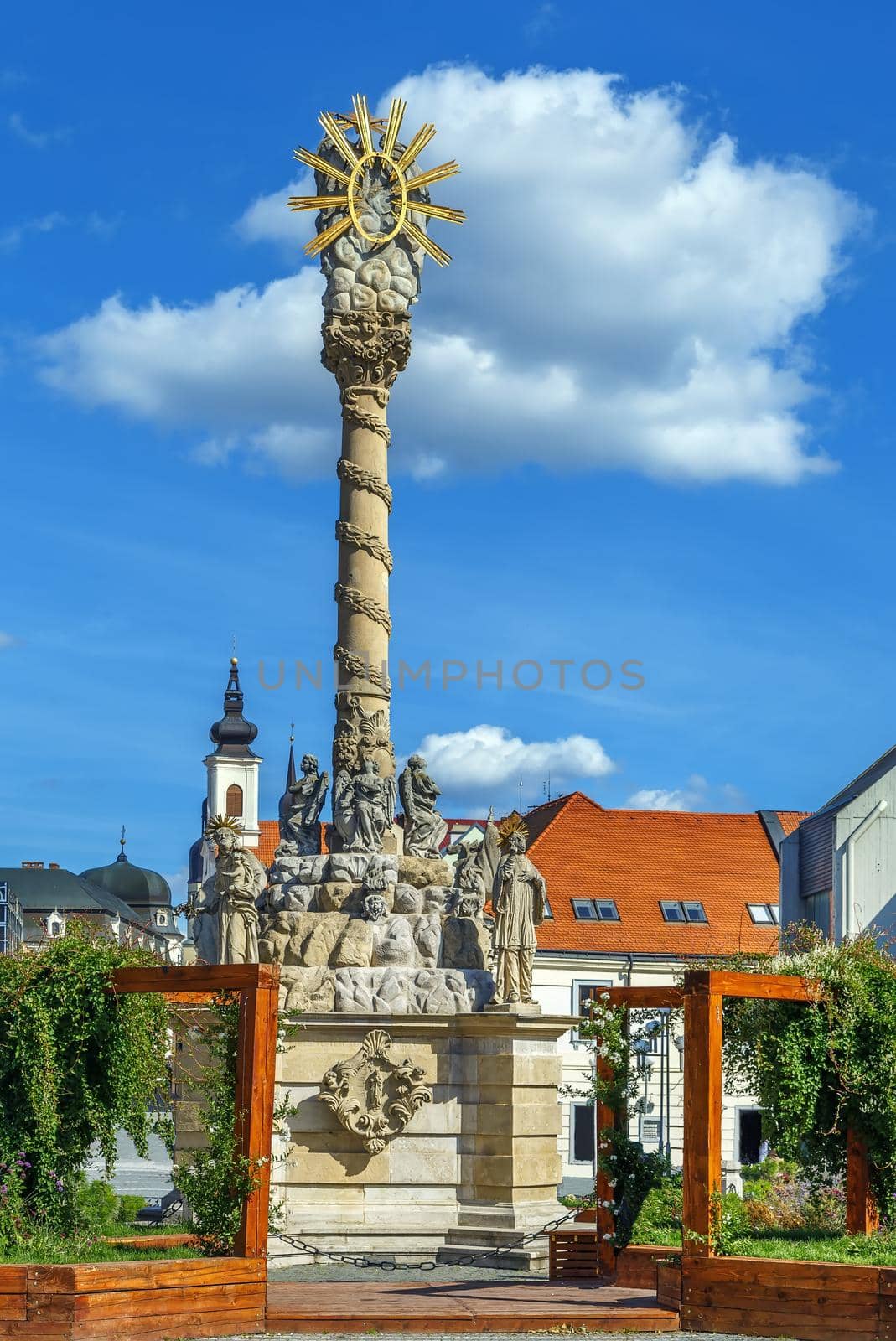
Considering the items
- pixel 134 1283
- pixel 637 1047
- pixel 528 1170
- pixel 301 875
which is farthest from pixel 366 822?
pixel 134 1283

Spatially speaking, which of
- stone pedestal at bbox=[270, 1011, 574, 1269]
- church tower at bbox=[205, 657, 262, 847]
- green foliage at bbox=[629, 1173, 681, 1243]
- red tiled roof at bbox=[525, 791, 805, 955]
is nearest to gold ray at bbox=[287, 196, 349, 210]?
stone pedestal at bbox=[270, 1011, 574, 1269]

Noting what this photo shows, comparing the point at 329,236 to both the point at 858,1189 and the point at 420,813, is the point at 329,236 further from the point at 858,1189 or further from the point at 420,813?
the point at 858,1189

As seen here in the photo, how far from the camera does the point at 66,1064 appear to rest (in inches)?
684

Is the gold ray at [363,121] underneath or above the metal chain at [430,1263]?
→ above

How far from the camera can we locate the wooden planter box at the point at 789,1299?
15031 millimetres

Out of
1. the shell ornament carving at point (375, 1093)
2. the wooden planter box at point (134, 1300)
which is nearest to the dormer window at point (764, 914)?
the shell ornament carving at point (375, 1093)

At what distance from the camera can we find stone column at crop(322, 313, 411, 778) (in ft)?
83.3

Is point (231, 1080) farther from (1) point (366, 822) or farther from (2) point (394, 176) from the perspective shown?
(2) point (394, 176)

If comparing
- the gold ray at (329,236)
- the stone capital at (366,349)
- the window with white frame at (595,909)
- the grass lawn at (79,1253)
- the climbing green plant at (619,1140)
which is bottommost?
the grass lawn at (79,1253)

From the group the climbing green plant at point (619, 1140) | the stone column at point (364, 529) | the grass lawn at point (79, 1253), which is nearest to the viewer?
the grass lawn at point (79, 1253)

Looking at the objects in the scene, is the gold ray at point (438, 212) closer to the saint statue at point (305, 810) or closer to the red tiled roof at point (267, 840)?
the saint statue at point (305, 810)

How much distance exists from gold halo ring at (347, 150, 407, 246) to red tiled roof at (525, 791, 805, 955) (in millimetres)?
25776

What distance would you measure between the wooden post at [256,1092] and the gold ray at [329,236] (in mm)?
12725

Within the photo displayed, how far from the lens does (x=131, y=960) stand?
17812mm
